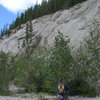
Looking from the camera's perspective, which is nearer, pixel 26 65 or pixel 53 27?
pixel 26 65

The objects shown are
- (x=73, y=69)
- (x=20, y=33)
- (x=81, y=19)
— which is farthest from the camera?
(x=20, y=33)

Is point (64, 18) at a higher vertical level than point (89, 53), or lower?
higher

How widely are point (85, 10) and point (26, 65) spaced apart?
50037 millimetres

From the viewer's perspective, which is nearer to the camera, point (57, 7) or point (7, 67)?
point (7, 67)

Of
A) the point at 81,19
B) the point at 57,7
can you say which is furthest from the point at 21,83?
the point at 57,7

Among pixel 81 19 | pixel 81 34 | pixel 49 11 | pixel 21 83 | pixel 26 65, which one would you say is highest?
pixel 49 11

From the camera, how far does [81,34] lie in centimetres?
6769

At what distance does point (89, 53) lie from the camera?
32.1 meters

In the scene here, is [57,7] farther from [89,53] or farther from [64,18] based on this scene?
[89,53]

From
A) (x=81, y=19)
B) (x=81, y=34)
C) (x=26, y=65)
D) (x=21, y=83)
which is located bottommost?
(x=21, y=83)

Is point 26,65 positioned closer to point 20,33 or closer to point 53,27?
point 53,27

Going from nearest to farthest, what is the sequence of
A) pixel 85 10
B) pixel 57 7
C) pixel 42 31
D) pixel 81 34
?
pixel 81 34 → pixel 85 10 → pixel 42 31 → pixel 57 7

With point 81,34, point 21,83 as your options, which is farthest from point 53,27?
point 21,83

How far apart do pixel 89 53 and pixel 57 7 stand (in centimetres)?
8463
